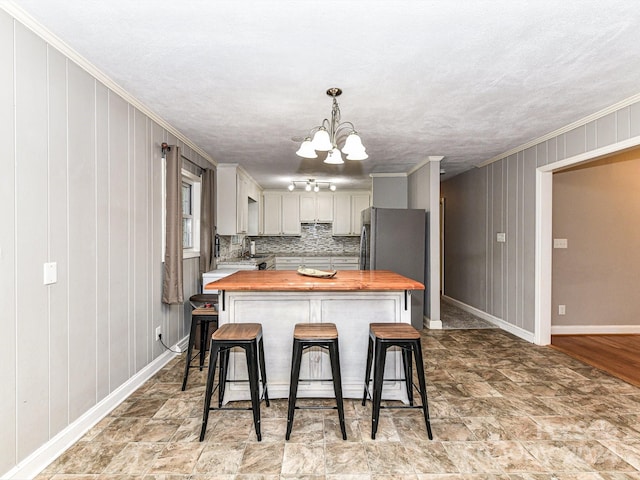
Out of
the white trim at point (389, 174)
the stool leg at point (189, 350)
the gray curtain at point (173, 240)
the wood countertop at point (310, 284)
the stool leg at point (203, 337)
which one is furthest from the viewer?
the white trim at point (389, 174)

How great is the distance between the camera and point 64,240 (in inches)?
80.8

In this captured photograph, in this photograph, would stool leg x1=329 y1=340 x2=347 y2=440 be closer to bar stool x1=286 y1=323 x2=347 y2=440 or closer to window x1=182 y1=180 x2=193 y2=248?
bar stool x1=286 y1=323 x2=347 y2=440

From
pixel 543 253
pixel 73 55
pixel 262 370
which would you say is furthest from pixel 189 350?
pixel 543 253

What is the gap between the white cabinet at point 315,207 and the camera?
7.45 m

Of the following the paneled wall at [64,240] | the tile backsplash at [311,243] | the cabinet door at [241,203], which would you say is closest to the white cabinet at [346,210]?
the tile backsplash at [311,243]

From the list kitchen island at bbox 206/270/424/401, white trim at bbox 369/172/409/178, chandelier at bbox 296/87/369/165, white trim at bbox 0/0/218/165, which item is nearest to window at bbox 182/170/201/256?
white trim at bbox 0/0/218/165

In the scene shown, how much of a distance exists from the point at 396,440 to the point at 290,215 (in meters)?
5.67

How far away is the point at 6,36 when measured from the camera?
1679mm

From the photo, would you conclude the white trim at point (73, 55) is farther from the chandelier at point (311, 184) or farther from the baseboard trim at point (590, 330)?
the baseboard trim at point (590, 330)

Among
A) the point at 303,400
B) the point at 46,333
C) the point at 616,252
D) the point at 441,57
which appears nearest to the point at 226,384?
the point at 303,400

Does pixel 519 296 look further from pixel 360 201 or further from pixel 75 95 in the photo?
A: pixel 75 95

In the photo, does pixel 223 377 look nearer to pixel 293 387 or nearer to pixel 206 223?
pixel 293 387

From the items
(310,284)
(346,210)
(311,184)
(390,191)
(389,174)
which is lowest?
(310,284)

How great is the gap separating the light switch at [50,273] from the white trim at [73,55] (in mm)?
1181
